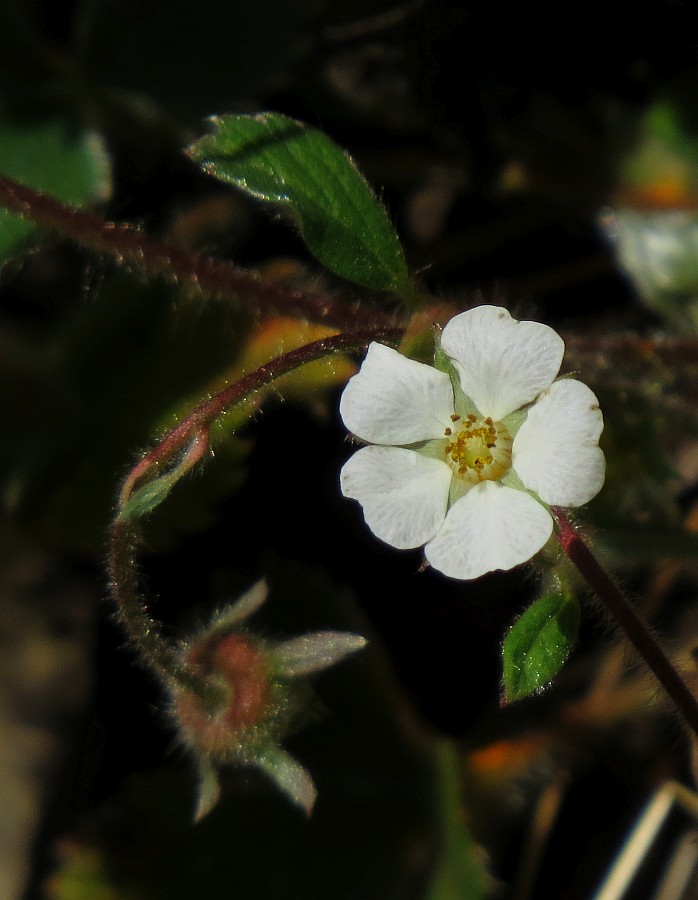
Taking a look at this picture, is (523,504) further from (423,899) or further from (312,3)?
(312,3)

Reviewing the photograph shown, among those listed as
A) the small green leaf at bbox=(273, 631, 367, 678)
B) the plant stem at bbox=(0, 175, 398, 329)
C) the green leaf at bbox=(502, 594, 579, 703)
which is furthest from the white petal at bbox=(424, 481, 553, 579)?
the plant stem at bbox=(0, 175, 398, 329)

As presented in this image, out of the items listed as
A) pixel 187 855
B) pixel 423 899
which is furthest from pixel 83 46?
pixel 423 899

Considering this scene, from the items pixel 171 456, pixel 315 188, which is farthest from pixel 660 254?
pixel 171 456

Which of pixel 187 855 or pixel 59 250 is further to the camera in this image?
pixel 59 250

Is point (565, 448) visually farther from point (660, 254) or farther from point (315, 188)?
point (660, 254)

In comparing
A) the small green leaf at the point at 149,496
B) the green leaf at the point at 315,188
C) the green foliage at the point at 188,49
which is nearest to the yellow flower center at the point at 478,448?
the green leaf at the point at 315,188

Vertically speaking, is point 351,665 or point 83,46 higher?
point 83,46

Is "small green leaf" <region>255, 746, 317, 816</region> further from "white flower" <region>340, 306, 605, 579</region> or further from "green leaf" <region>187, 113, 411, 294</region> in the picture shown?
"green leaf" <region>187, 113, 411, 294</region>
